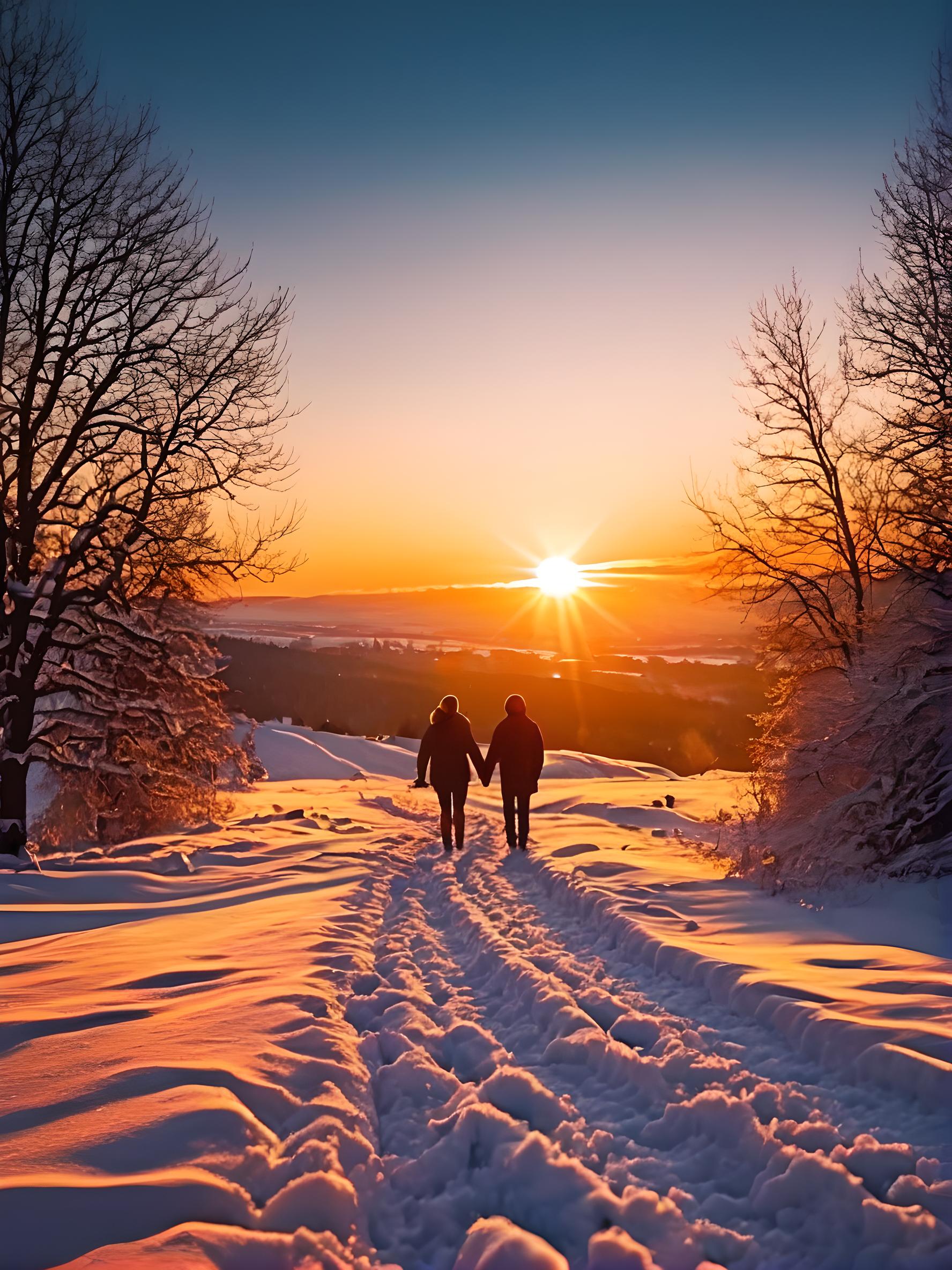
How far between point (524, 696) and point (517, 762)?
5302 cm

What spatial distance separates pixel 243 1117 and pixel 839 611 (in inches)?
535

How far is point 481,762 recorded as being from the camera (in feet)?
43.4

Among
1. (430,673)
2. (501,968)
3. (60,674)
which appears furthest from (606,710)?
(501,968)

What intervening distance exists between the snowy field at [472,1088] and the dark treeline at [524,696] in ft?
160

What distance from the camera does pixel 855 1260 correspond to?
8.27ft

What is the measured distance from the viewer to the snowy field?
2641 mm

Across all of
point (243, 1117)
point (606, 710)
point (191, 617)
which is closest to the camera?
point (243, 1117)

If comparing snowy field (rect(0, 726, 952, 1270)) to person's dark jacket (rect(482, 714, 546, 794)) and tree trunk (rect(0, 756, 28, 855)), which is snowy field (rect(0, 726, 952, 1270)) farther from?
tree trunk (rect(0, 756, 28, 855))

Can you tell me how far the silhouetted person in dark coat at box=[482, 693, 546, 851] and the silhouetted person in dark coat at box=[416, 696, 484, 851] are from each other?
1.23 feet

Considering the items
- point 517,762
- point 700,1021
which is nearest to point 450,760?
point 517,762

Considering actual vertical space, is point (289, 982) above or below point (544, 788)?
above

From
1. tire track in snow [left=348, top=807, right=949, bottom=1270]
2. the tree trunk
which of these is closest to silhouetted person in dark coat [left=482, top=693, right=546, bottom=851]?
tire track in snow [left=348, top=807, right=949, bottom=1270]

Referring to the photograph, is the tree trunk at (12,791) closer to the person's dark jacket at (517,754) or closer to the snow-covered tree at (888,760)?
the person's dark jacket at (517,754)

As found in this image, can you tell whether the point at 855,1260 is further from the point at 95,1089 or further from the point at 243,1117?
the point at 95,1089
